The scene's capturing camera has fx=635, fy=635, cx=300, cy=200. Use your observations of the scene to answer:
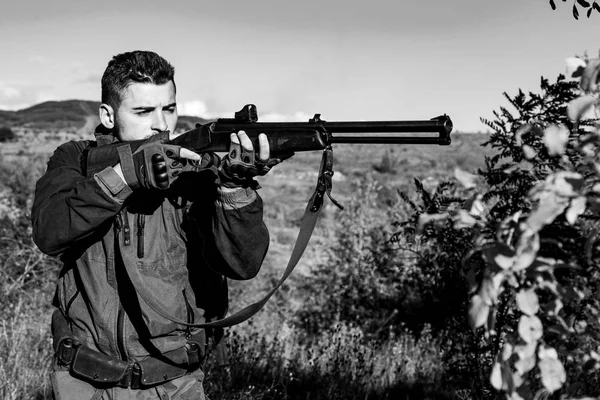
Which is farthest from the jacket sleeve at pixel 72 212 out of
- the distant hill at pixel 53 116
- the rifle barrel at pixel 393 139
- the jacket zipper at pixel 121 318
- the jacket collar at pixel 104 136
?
the distant hill at pixel 53 116

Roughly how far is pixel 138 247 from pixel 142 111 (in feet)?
2.36

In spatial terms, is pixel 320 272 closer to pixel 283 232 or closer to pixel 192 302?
pixel 192 302

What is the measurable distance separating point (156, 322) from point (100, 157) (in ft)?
2.74

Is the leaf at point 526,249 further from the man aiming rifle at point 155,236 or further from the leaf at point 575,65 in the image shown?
the man aiming rifle at point 155,236

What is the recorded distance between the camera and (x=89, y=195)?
2676 mm

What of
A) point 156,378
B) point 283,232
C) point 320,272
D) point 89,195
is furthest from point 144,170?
point 283,232

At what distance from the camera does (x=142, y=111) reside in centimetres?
315

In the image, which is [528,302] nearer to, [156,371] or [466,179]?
[466,179]

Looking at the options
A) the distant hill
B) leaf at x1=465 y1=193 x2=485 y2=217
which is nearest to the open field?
leaf at x1=465 y1=193 x2=485 y2=217

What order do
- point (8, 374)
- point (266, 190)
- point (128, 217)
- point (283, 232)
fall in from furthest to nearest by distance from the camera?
point (266, 190) → point (283, 232) → point (8, 374) → point (128, 217)

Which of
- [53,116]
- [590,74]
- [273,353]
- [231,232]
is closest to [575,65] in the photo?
[590,74]

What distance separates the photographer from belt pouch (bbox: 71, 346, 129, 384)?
2777 mm

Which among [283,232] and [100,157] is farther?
[283,232]

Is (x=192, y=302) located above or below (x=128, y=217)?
below
